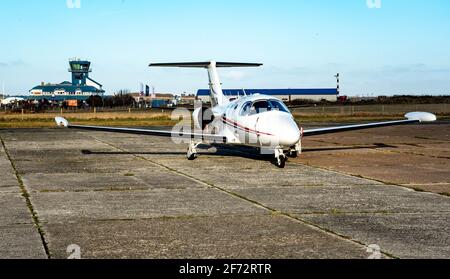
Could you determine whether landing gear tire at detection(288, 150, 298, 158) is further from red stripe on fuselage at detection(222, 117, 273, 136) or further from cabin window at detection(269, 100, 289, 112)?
cabin window at detection(269, 100, 289, 112)

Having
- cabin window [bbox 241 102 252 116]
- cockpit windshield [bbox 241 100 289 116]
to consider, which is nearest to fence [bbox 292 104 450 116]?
cabin window [bbox 241 102 252 116]

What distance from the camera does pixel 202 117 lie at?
2544 centimetres

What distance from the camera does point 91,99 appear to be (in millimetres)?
160000

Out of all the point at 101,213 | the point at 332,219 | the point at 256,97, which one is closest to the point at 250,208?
the point at 332,219

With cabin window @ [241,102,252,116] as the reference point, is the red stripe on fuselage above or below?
below

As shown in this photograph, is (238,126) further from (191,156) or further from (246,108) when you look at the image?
(191,156)

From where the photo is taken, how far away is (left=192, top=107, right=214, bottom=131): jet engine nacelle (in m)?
25.3

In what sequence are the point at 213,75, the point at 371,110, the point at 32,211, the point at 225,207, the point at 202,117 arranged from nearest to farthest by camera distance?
the point at 32,211, the point at 225,207, the point at 202,117, the point at 213,75, the point at 371,110

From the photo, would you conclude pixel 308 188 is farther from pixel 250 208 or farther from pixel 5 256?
pixel 5 256

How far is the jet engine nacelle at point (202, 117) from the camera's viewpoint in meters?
25.3

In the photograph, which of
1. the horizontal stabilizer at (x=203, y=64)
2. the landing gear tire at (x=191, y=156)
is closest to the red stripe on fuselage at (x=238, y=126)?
the landing gear tire at (x=191, y=156)

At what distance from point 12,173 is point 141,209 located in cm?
841

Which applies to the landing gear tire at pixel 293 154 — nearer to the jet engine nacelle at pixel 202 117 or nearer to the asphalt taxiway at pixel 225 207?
the asphalt taxiway at pixel 225 207

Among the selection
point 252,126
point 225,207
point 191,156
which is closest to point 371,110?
point 191,156
